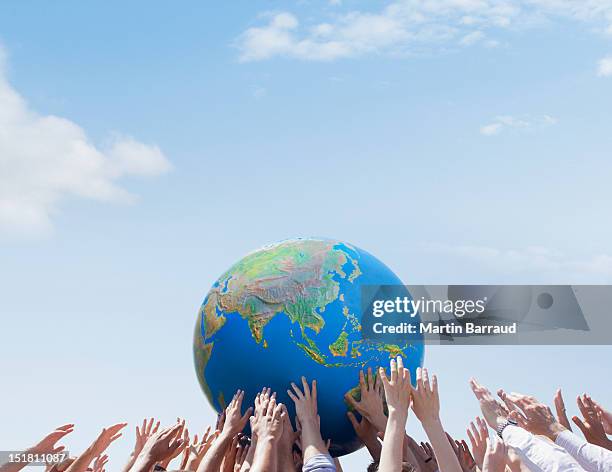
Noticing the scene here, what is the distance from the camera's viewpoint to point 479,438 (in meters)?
6.01

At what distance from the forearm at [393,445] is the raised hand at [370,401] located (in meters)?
1.38

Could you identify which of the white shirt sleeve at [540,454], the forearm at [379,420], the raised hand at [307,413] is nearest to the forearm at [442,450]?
the white shirt sleeve at [540,454]

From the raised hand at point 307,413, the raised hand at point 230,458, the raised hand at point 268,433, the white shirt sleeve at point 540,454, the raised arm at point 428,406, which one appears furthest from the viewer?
the raised hand at point 230,458

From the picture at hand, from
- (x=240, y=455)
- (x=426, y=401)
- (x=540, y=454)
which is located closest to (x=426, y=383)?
(x=426, y=401)

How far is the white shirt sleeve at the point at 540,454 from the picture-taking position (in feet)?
16.5

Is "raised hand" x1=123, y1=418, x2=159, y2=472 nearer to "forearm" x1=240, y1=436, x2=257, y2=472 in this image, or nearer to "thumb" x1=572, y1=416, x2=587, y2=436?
"forearm" x1=240, y1=436, x2=257, y2=472

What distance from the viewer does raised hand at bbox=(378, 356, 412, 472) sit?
17.9 feet

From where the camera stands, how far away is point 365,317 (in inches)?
294

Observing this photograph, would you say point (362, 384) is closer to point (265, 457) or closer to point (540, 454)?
point (265, 457)

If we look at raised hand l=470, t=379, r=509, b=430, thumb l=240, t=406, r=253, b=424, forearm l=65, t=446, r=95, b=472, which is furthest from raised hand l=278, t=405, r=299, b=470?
forearm l=65, t=446, r=95, b=472

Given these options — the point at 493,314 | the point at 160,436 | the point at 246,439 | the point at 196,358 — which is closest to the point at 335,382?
the point at 246,439

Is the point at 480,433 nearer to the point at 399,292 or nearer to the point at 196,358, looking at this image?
the point at 399,292

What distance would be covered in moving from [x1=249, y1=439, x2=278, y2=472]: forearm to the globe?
134 centimetres

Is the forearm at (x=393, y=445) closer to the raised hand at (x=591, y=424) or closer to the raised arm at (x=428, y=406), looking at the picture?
the raised arm at (x=428, y=406)
